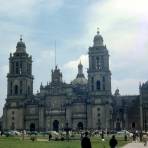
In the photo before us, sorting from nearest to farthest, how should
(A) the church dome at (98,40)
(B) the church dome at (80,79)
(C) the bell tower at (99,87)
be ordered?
(C) the bell tower at (99,87) → (A) the church dome at (98,40) → (B) the church dome at (80,79)

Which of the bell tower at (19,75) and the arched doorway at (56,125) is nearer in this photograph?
the arched doorway at (56,125)

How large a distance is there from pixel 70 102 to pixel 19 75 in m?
14.6

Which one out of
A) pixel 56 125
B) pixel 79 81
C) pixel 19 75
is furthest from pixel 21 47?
pixel 56 125

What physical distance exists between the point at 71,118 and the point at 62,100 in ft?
16.7

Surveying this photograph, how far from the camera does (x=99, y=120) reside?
10700cm

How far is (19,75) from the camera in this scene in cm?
11462

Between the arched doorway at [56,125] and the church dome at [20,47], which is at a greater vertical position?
the church dome at [20,47]

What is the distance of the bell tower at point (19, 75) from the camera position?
114 m

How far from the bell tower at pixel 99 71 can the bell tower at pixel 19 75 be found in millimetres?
16487

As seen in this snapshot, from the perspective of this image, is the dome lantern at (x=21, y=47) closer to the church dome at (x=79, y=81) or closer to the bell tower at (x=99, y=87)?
the church dome at (x=79, y=81)

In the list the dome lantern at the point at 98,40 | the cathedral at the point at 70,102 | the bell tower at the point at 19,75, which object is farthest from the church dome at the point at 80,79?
the dome lantern at the point at 98,40

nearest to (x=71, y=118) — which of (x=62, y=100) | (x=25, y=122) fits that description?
(x=62, y=100)

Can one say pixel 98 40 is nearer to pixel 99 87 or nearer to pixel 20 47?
pixel 99 87

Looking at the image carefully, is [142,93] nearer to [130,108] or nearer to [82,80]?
[130,108]
